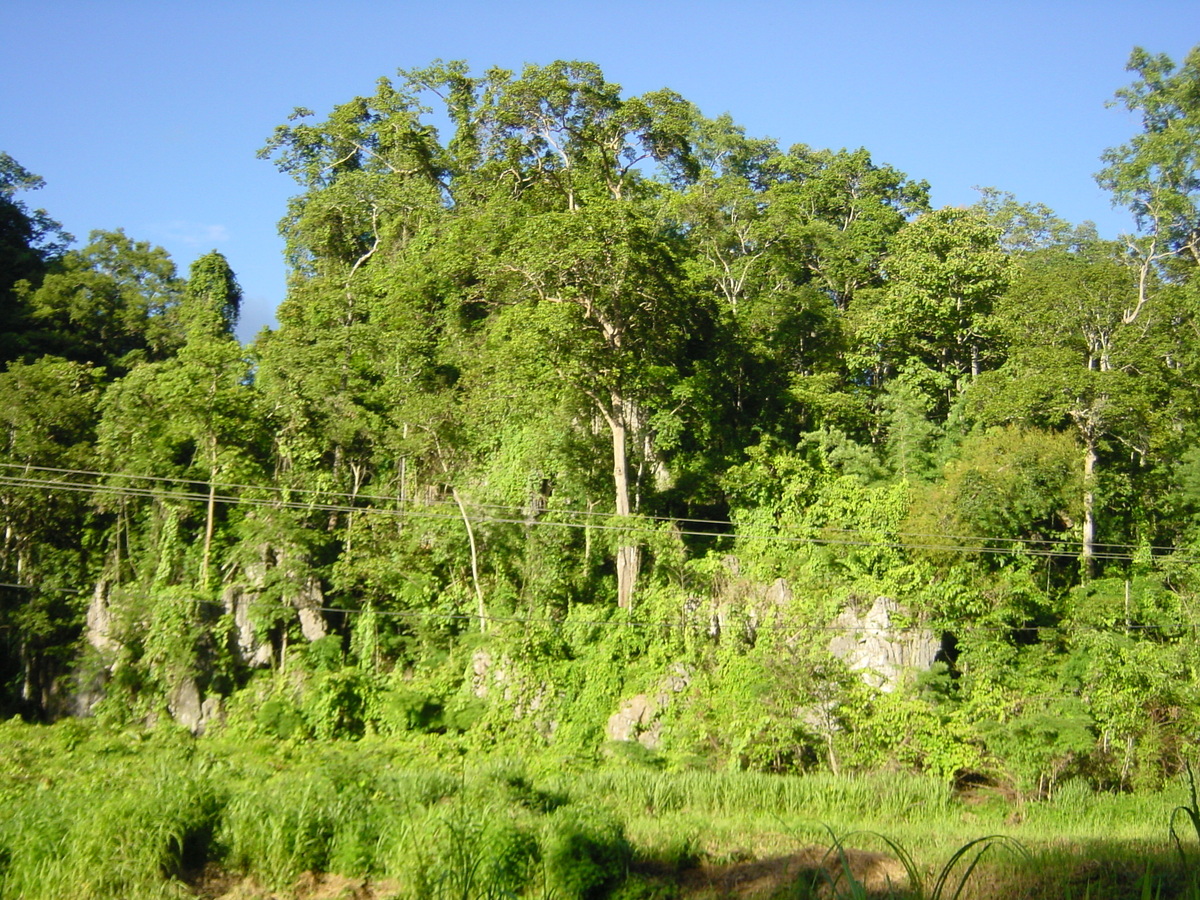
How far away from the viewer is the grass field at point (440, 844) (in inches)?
305

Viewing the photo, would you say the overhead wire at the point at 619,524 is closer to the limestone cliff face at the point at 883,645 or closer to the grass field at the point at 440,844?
the limestone cliff face at the point at 883,645

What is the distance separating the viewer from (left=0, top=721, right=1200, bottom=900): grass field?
25.5ft

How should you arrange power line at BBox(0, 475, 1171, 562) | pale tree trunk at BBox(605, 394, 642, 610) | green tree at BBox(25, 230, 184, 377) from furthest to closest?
1. green tree at BBox(25, 230, 184, 377)
2. pale tree trunk at BBox(605, 394, 642, 610)
3. power line at BBox(0, 475, 1171, 562)

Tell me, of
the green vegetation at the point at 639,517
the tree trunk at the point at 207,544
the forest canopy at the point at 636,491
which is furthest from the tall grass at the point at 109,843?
the tree trunk at the point at 207,544

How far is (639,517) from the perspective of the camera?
61.0ft

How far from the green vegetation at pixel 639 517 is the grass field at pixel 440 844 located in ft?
2.77

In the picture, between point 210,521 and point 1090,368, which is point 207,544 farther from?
point 1090,368

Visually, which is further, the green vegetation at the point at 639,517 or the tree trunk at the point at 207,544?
the tree trunk at the point at 207,544

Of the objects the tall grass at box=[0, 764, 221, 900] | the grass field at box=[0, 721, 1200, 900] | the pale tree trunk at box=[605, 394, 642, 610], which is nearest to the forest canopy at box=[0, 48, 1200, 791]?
the pale tree trunk at box=[605, 394, 642, 610]

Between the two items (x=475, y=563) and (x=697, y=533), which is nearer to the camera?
(x=697, y=533)

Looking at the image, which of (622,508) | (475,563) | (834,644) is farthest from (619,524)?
(834,644)

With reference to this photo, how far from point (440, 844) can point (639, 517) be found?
1016 cm

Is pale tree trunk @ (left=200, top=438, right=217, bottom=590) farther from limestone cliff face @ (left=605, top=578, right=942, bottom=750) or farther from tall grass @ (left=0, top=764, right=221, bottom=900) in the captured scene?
tall grass @ (left=0, top=764, right=221, bottom=900)

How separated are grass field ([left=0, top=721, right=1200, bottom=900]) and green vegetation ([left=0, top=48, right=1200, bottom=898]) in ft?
2.77
